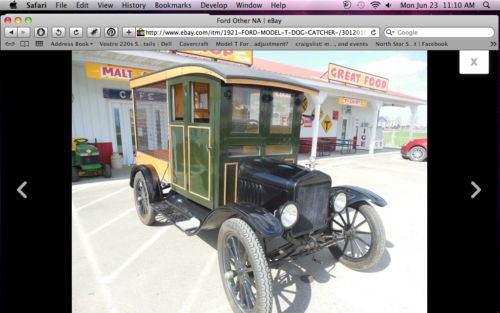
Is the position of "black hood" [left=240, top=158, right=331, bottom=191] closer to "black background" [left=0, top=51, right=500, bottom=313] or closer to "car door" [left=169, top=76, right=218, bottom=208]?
"car door" [left=169, top=76, right=218, bottom=208]

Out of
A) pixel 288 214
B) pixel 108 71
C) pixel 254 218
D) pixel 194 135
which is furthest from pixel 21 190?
pixel 108 71

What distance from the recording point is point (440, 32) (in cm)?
124

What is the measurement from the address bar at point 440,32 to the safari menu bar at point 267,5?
0.29 ft

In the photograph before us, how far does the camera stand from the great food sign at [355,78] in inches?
388

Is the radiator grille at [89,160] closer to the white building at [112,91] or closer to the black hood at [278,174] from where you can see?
the white building at [112,91]

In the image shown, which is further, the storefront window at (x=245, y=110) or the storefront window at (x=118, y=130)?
the storefront window at (x=118, y=130)

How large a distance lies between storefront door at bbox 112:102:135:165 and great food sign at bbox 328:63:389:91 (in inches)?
306

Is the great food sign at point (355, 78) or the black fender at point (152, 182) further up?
the great food sign at point (355, 78)

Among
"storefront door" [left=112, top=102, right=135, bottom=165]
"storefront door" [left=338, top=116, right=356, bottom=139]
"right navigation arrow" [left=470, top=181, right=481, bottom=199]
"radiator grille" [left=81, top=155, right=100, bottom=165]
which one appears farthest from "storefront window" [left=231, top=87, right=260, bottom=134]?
"storefront door" [left=338, top=116, right=356, bottom=139]

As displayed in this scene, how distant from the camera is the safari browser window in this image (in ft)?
3.73

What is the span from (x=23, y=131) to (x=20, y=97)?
159 millimetres

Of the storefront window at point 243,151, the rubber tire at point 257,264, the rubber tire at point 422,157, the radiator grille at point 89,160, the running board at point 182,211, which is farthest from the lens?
the rubber tire at point 422,157

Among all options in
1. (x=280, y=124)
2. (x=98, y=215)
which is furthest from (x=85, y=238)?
(x=280, y=124)

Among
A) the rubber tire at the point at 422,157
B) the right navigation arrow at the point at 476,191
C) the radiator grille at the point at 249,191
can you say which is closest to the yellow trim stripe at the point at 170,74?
the radiator grille at the point at 249,191
